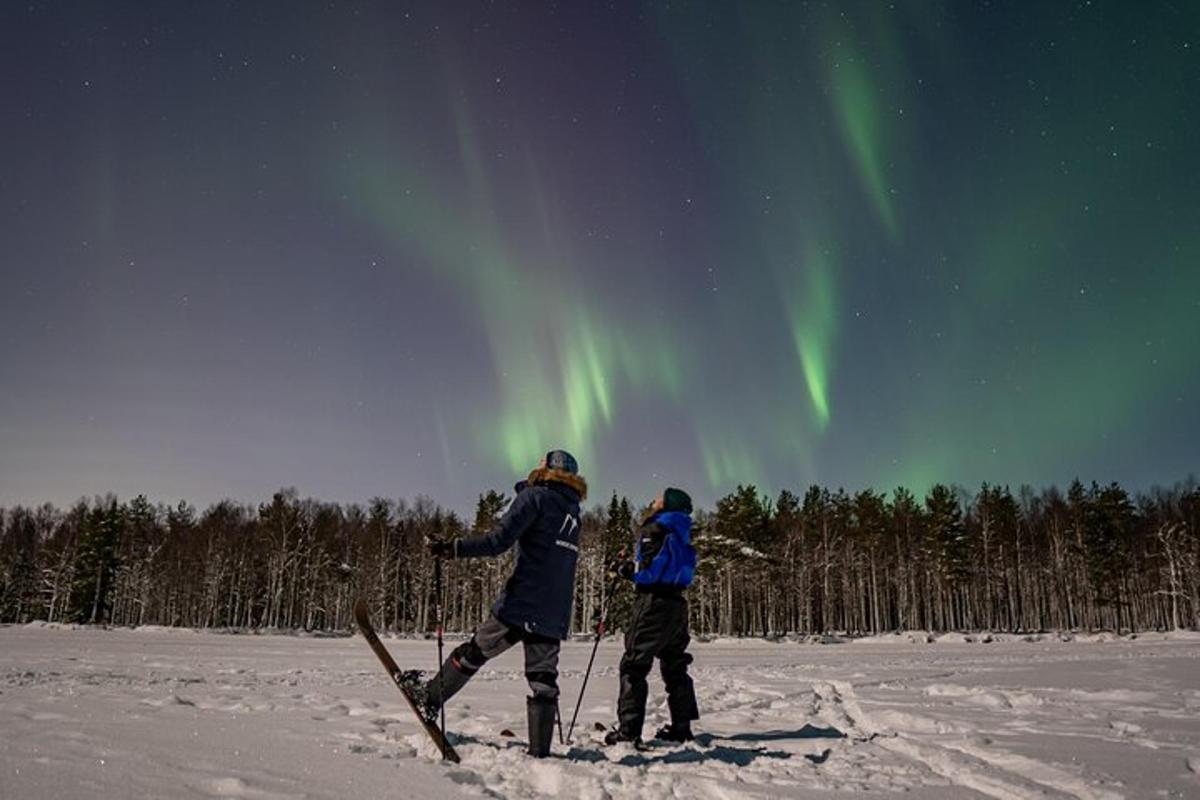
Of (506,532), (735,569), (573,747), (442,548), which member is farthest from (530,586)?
(735,569)

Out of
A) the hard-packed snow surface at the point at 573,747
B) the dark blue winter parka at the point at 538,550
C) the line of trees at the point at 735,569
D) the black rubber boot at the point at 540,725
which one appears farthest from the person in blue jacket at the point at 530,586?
the line of trees at the point at 735,569

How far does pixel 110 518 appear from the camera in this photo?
2181 inches

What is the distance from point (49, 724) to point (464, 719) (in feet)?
9.16

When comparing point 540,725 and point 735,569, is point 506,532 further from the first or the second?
point 735,569

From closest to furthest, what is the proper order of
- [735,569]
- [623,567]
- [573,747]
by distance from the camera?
1. [573,747]
2. [623,567]
3. [735,569]

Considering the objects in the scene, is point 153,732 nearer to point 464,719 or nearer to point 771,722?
point 464,719

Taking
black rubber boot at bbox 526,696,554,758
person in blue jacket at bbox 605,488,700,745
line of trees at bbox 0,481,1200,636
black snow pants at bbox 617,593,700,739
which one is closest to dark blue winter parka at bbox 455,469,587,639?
black rubber boot at bbox 526,696,554,758

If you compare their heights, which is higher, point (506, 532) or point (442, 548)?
point (506, 532)

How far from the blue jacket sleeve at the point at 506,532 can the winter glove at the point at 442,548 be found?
0.04 meters

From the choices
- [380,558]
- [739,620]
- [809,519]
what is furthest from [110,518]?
[809,519]

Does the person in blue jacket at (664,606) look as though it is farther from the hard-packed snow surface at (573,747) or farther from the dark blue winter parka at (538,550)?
the dark blue winter parka at (538,550)

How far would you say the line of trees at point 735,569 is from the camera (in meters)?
52.6

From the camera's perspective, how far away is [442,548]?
4383mm

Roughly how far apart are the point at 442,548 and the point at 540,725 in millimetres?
1257
